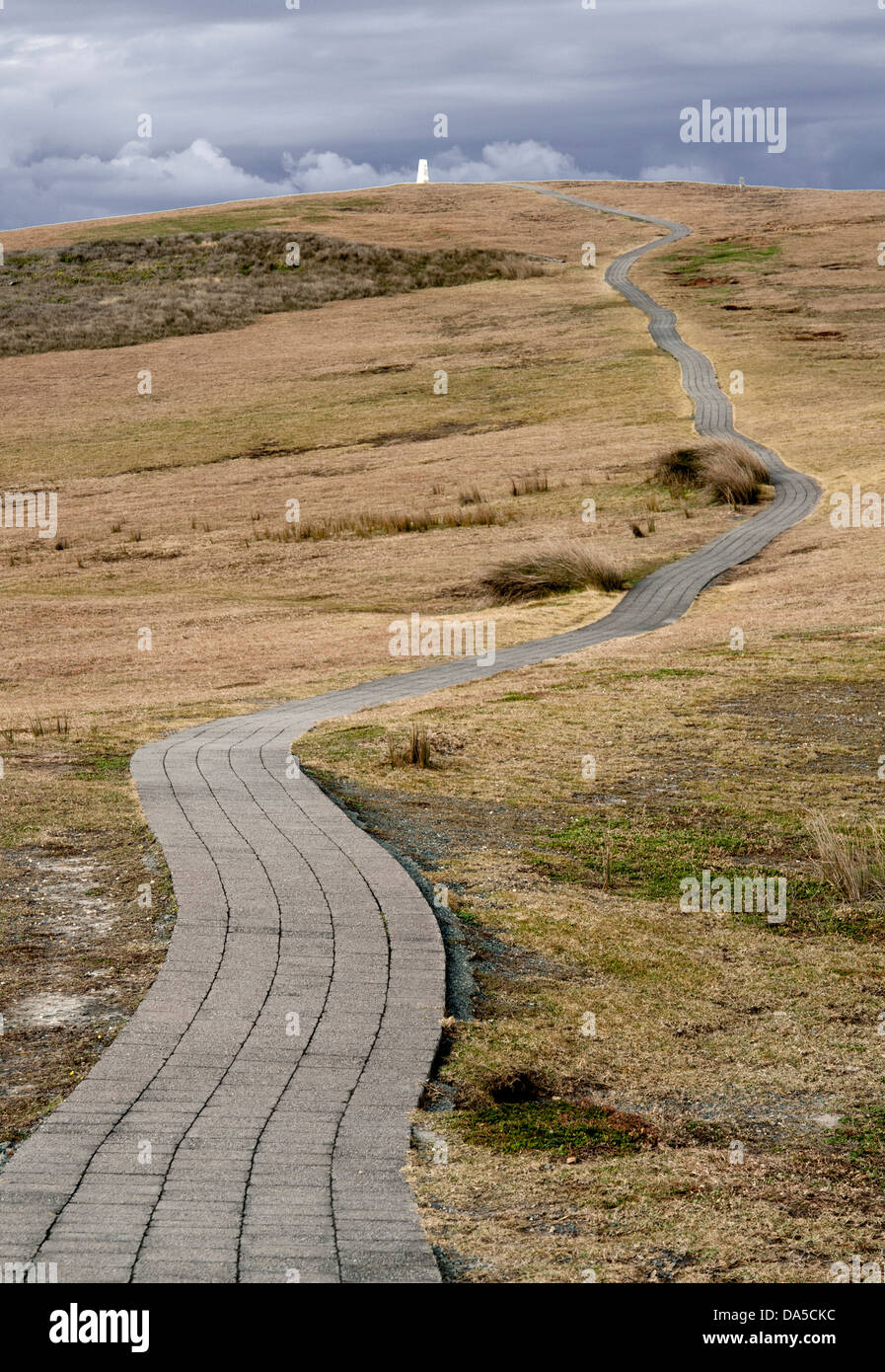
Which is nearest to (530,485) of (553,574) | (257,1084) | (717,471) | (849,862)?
(717,471)

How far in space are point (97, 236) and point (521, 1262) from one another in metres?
80.2

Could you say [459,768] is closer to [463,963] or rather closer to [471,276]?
[463,963]

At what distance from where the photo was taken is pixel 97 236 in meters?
76.1

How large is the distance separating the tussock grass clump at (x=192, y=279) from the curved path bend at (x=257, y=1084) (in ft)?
174

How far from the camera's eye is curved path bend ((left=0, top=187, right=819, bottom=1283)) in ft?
13.4

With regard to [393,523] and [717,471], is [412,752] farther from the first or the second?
[717,471]

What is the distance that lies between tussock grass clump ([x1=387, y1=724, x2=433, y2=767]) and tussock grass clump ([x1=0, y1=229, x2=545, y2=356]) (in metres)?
49.8

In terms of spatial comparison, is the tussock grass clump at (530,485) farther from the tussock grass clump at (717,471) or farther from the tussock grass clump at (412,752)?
the tussock grass clump at (412,752)

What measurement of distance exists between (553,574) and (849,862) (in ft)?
47.4

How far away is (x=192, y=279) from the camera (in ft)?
216

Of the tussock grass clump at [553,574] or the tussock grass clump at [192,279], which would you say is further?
the tussock grass clump at [192,279]

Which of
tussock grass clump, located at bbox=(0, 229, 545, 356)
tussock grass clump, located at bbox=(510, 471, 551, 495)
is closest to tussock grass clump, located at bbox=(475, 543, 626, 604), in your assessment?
tussock grass clump, located at bbox=(510, 471, 551, 495)

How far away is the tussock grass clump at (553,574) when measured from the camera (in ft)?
71.3

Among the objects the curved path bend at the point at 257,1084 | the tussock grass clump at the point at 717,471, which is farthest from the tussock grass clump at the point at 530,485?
the curved path bend at the point at 257,1084
